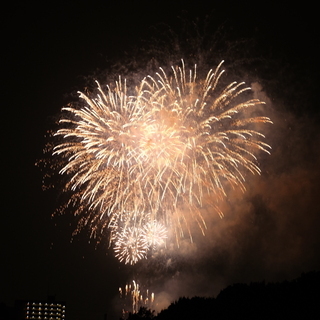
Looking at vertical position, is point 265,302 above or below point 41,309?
below

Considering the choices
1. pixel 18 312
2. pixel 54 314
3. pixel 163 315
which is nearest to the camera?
pixel 163 315

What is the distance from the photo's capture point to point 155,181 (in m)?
34.9

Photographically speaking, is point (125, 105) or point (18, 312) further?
point (18, 312)

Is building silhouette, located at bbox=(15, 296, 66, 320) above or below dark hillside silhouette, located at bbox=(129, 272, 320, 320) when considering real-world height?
above

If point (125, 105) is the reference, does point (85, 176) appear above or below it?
below

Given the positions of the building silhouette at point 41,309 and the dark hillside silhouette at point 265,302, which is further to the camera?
the building silhouette at point 41,309

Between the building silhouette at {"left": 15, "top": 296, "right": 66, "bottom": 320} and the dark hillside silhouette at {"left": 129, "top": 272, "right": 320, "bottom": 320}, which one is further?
the building silhouette at {"left": 15, "top": 296, "right": 66, "bottom": 320}

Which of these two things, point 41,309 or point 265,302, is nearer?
point 265,302

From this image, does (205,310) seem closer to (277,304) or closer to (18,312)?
(277,304)

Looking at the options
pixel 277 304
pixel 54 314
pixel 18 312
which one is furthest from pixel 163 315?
pixel 54 314

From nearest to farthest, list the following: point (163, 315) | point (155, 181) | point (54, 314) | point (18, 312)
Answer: point (155, 181) < point (163, 315) < point (18, 312) < point (54, 314)

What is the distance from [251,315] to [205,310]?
6332 mm

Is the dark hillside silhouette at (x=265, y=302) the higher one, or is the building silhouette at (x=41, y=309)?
the building silhouette at (x=41, y=309)

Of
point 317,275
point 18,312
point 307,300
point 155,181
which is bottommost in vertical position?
point 307,300
